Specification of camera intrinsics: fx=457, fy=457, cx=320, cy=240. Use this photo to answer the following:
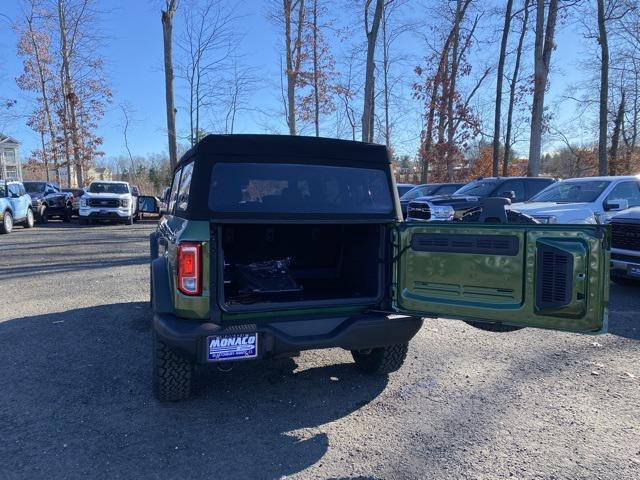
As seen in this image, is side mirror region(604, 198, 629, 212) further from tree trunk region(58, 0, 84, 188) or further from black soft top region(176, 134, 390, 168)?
tree trunk region(58, 0, 84, 188)

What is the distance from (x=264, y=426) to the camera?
3158 mm

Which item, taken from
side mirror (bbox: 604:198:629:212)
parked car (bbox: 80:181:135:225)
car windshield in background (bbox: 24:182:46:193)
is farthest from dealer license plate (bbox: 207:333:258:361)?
car windshield in background (bbox: 24:182:46:193)

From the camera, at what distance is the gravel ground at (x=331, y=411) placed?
271 centimetres

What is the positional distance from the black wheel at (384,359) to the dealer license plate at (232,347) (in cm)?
128

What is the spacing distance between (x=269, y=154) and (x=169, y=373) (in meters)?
1.73

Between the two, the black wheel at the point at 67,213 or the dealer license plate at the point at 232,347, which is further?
the black wheel at the point at 67,213

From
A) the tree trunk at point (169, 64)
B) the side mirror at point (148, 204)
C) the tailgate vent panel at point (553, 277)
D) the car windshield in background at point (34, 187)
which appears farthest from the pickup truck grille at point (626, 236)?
the car windshield in background at point (34, 187)

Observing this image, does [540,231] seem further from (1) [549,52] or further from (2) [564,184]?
(1) [549,52]

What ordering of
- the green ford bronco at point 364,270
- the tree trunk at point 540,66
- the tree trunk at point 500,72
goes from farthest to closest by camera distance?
the tree trunk at point 500,72 < the tree trunk at point 540,66 < the green ford bronco at point 364,270

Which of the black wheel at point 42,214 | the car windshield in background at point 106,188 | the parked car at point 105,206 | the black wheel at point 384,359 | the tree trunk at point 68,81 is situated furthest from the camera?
the tree trunk at point 68,81

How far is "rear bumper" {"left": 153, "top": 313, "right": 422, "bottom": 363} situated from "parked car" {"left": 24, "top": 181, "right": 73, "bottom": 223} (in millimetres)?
19692

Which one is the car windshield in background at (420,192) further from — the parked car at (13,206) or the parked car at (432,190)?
the parked car at (13,206)

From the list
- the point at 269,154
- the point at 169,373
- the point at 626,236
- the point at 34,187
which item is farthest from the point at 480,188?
the point at 34,187

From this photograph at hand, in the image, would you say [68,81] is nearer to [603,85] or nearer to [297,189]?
[603,85]
